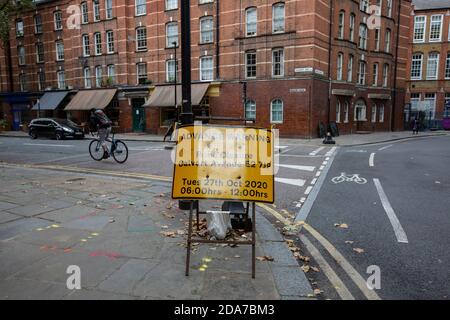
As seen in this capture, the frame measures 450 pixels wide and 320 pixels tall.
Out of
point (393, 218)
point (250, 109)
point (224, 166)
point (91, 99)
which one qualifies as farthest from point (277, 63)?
point (224, 166)

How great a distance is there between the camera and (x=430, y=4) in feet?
144

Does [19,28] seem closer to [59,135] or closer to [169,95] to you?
[59,135]

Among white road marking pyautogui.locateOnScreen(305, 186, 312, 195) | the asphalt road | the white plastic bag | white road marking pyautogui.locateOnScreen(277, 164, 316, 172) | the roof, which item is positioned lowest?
white road marking pyautogui.locateOnScreen(277, 164, 316, 172)

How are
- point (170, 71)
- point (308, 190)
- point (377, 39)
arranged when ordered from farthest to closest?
point (377, 39) < point (170, 71) < point (308, 190)

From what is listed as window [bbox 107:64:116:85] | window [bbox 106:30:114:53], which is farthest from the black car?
window [bbox 106:30:114:53]

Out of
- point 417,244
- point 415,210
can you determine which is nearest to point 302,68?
point 415,210

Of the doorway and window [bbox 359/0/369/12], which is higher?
window [bbox 359/0/369/12]

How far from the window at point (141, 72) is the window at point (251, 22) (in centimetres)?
1024

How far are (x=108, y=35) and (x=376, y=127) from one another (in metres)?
26.6

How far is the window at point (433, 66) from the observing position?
43.3 meters

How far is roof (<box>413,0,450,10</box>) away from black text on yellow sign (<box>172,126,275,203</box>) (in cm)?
4972

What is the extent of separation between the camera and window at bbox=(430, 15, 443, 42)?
4272cm

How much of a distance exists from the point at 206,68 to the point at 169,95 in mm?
3740

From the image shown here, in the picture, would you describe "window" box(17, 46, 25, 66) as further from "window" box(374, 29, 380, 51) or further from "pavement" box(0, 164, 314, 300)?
"pavement" box(0, 164, 314, 300)
